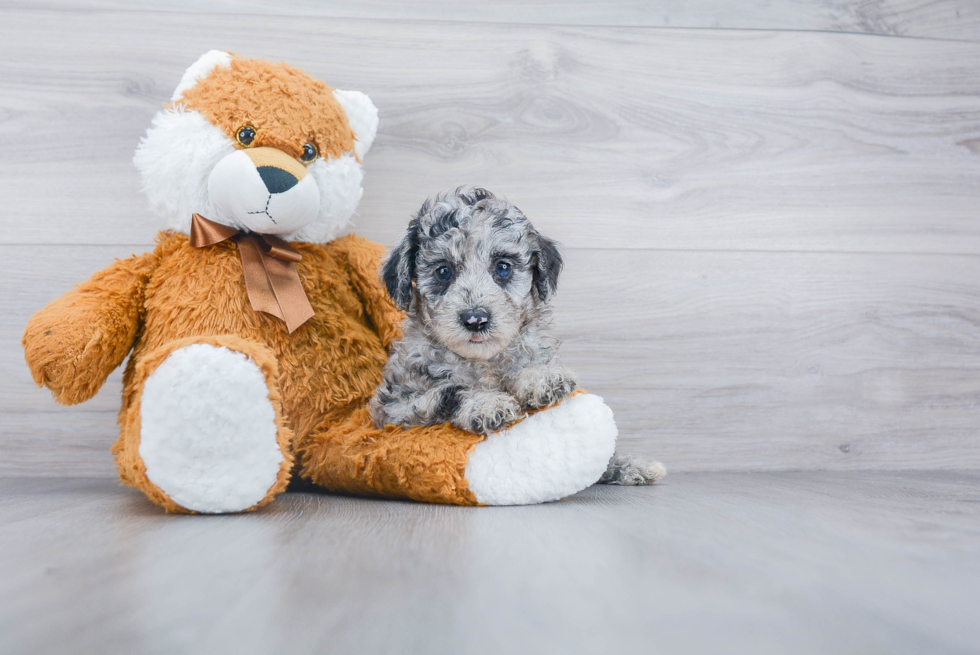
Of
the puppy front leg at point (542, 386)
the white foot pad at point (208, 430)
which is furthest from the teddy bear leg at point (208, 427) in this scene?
the puppy front leg at point (542, 386)

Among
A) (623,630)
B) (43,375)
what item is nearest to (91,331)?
(43,375)

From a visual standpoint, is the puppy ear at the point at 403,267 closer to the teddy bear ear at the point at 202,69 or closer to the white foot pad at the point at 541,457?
the white foot pad at the point at 541,457

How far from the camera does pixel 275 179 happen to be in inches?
48.3

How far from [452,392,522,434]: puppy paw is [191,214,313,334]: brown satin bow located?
1.27ft

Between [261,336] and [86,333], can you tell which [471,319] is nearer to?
[261,336]

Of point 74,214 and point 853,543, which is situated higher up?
point 74,214

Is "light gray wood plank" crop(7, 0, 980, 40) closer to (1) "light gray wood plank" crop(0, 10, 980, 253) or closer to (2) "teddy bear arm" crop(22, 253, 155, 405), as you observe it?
(1) "light gray wood plank" crop(0, 10, 980, 253)

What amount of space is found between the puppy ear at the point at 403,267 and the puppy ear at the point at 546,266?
233 mm

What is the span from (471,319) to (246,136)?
1.86 feet

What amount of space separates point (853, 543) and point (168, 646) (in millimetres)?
897

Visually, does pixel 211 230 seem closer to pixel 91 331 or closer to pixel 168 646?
pixel 91 331

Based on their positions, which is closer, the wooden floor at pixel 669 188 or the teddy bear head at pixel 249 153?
the teddy bear head at pixel 249 153

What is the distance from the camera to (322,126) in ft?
4.38

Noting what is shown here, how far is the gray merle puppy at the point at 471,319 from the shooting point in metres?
1.18
